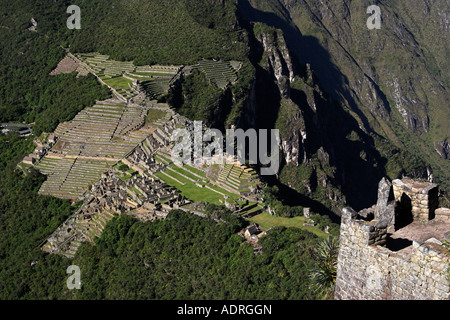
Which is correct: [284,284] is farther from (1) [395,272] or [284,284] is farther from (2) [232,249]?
(1) [395,272]

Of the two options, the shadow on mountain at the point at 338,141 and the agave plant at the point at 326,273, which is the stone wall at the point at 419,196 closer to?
the agave plant at the point at 326,273

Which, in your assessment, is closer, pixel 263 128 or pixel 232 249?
pixel 232 249

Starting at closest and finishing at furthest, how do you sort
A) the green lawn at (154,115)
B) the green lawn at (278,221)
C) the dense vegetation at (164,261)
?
the dense vegetation at (164,261) < the green lawn at (278,221) < the green lawn at (154,115)

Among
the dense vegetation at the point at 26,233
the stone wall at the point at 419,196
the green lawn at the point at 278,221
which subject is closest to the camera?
the stone wall at the point at 419,196

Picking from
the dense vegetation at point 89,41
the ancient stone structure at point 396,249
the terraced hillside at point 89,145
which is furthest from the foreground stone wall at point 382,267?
the dense vegetation at point 89,41

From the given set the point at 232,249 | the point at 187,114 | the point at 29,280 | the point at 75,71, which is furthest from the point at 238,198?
the point at 75,71

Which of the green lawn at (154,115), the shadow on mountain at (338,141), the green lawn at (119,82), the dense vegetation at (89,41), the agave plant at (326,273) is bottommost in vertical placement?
the shadow on mountain at (338,141)

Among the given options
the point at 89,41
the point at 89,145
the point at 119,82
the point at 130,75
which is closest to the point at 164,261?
the point at 89,145
